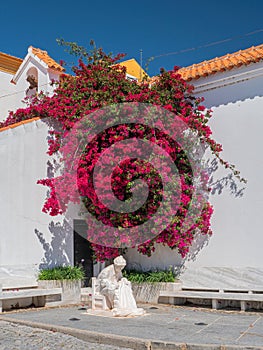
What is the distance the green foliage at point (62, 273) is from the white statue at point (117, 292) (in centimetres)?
184

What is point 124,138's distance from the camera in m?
9.69

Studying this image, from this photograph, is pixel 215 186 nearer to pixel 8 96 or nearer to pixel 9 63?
pixel 8 96

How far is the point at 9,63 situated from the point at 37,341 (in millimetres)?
12267

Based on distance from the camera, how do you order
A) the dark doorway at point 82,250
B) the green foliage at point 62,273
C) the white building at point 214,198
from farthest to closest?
1. the dark doorway at point 82,250
2. the green foliage at point 62,273
3. the white building at point 214,198

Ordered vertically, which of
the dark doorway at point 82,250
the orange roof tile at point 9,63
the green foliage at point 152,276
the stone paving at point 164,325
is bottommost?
the stone paving at point 164,325

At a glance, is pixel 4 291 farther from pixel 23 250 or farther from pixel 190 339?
pixel 190 339

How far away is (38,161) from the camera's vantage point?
10.8 metres

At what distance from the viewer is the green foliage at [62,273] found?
991 cm

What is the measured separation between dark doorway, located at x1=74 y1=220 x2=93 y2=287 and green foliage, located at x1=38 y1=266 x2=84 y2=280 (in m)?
0.85

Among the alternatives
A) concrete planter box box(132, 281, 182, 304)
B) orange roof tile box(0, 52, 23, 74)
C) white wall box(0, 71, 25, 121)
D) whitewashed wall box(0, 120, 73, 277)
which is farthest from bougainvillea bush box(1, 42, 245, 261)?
orange roof tile box(0, 52, 23, 74)

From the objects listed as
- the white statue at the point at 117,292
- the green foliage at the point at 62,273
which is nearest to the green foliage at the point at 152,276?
the green foliage at the point at 62,273

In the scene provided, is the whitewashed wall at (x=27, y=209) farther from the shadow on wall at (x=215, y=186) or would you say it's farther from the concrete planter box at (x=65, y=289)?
the shadow on wall at (x=215, y=186)

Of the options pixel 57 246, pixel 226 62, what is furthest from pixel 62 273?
pixel 226 62

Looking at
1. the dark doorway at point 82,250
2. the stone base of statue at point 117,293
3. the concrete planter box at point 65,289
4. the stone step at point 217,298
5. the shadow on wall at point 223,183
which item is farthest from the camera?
the dark doorway at point 82,250
